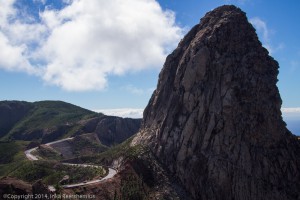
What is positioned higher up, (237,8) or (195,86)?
(237,8)

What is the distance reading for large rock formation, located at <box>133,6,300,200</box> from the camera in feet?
423

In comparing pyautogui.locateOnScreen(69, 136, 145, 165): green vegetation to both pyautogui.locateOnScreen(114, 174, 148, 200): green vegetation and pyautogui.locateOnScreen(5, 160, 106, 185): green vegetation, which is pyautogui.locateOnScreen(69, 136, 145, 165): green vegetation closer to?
pyautogui.locateOnScreen(5, 160, 106, 185): green vegetation

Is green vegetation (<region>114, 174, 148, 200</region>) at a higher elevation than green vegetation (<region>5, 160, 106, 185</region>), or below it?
below

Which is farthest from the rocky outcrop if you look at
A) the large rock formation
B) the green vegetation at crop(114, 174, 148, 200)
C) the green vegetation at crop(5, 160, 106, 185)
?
the large rock formation

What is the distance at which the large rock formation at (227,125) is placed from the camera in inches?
5079

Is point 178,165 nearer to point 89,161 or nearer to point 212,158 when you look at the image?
point 212,158

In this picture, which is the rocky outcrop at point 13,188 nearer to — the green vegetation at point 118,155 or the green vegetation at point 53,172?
the green vegetation at point 53,172

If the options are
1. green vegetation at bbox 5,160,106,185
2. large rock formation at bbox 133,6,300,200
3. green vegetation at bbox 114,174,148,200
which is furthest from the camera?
green vegetation at bbox 5,160,106,185

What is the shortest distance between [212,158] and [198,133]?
1039 centimetres

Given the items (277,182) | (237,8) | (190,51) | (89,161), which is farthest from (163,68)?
(277,182)

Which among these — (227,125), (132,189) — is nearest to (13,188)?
(132,189)

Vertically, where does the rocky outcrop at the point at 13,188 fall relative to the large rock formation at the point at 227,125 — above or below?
below

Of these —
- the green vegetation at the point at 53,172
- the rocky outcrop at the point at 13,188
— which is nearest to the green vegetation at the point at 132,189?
the green vegetation at the point at 53,172

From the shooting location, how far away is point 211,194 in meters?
128
